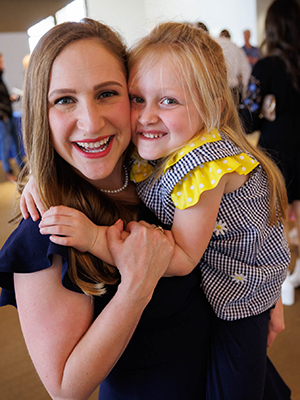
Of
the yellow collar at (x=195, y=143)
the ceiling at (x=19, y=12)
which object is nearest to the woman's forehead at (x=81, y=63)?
the yellow collar at (x=195, y=143)

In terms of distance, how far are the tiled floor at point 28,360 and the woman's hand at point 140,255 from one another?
4.59 feet

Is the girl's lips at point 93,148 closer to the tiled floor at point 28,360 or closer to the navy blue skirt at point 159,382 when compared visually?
the navy blue skirt at point 159,382

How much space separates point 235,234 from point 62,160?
63 centimetres

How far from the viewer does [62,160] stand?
1229mm

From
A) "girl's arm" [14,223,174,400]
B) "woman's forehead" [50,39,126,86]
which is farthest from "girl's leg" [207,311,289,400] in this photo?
"woman's forehead" [50,39,126,86]

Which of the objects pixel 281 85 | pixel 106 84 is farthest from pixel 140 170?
pixel 281 85

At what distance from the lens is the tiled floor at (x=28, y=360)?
2.33 metres

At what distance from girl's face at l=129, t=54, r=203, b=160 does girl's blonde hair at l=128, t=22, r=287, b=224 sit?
0.8 inches

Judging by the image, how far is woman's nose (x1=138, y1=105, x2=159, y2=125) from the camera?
48.2 inches

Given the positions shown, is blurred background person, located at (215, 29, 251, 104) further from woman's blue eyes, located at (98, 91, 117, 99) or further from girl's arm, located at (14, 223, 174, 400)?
girl's arm, located at (14, 223, 174, 400)

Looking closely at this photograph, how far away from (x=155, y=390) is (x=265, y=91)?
224cm

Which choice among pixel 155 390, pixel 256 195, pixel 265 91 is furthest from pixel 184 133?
pixel 265 91

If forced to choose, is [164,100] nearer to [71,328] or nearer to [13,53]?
[71,328]

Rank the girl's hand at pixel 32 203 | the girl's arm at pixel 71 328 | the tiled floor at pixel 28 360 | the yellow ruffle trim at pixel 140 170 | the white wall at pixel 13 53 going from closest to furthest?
the girl's arm at pixel 71 328
the girl's hand at pixel 32 203
the yellow ruffle trim at pixel 140 170
the tiled floor at pixel 28 360
the white wall at pixel 13 53
